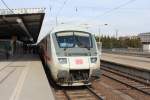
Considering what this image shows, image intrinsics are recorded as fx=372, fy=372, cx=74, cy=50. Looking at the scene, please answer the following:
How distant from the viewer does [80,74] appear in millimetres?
15922

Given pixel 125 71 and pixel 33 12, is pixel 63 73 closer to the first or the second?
pixel 125 71

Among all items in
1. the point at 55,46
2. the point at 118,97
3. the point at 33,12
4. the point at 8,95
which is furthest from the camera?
the point at 33,12

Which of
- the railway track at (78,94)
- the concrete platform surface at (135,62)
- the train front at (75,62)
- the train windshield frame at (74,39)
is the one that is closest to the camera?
the railway track at (78,94)

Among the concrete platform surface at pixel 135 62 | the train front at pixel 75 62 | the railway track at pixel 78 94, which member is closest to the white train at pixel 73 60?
the train front at pixel 75 62

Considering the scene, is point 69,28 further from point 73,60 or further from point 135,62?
point 135,62

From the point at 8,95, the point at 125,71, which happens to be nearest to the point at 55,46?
the point at 8,95

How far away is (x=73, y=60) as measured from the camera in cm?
1570

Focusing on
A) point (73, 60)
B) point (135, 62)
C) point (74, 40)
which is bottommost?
point (135, 62)

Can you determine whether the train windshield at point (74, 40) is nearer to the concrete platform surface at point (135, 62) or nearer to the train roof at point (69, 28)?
the train roof at point (69, 28)

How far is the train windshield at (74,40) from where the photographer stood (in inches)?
650

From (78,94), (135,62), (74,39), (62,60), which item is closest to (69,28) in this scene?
(74,39)

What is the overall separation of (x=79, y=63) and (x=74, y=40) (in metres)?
1.46

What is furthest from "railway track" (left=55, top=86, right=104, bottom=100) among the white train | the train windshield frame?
the train windshield frame

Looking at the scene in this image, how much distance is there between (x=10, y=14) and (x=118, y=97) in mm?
23435
